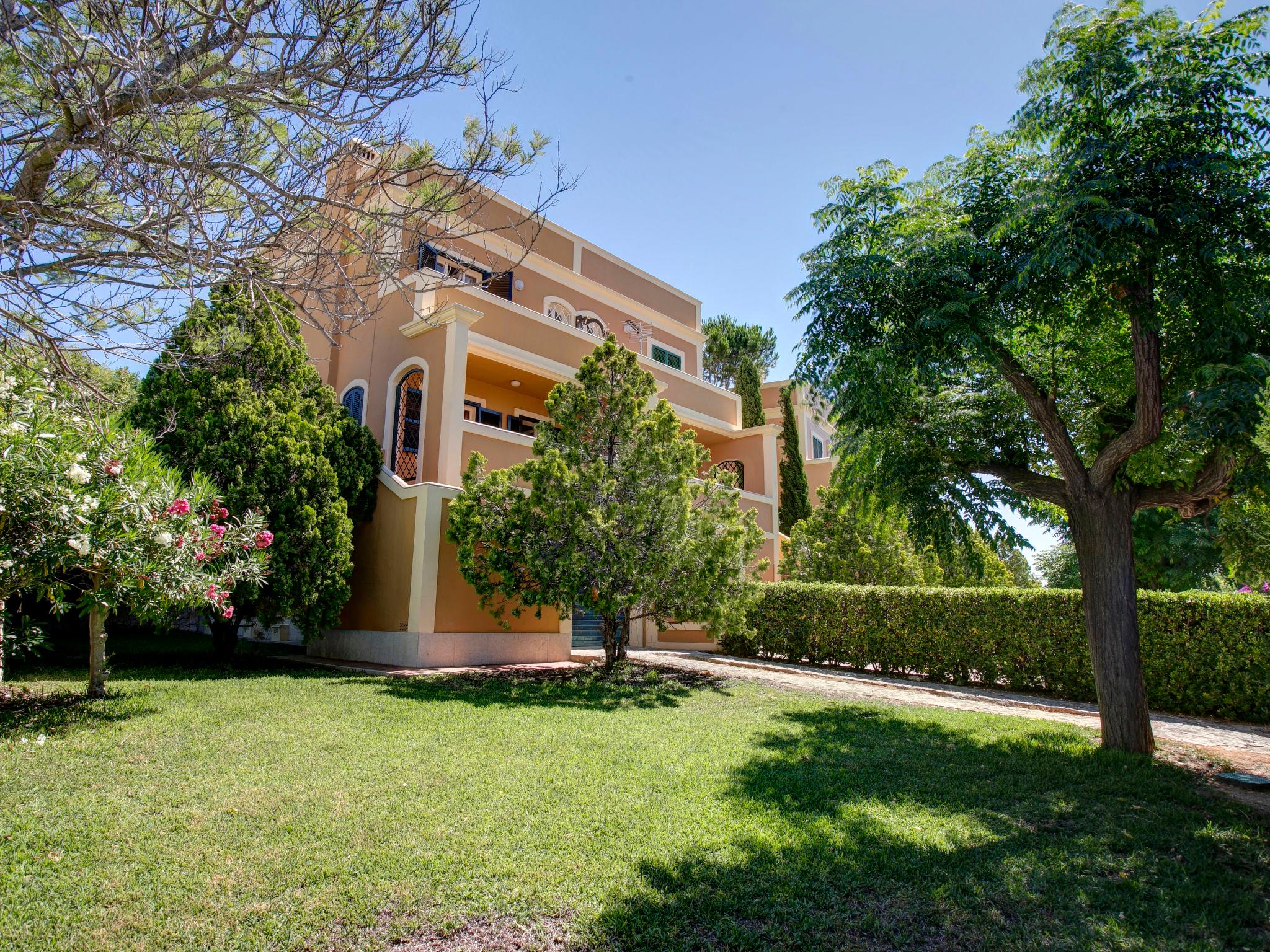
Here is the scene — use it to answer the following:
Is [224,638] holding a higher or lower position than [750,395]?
lower

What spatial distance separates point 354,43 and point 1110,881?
23.3ft

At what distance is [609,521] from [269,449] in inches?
208

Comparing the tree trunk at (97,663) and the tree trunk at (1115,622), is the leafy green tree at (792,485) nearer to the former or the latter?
the tree trunk at (1115,622)

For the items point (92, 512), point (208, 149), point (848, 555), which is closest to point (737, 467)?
point (848, 555)

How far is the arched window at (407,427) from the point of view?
1420 centimetres

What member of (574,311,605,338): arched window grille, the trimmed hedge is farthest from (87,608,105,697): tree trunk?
(574,311,605,338): arched window grille

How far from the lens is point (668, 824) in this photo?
14.6 feet

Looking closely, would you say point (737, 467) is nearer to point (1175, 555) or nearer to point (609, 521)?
point (609, 521)

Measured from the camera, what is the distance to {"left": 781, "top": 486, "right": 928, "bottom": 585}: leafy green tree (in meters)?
16.8

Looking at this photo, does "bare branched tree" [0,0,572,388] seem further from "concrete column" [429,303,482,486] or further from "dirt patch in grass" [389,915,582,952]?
"concrete column" [429,303,482,486]

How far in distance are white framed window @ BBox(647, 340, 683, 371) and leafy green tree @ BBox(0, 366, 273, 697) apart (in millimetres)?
14914

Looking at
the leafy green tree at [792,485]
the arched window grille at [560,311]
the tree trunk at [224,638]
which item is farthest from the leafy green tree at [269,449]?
the leafy green tree at [792,485]

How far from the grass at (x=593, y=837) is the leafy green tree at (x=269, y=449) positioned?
3.56 meters

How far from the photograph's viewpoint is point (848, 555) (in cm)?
1697
